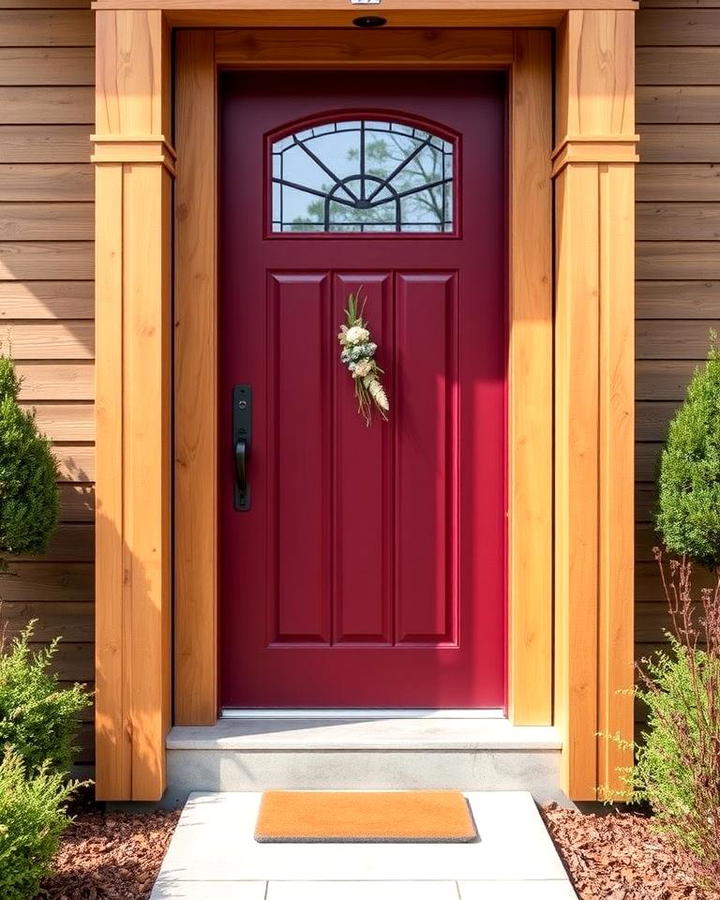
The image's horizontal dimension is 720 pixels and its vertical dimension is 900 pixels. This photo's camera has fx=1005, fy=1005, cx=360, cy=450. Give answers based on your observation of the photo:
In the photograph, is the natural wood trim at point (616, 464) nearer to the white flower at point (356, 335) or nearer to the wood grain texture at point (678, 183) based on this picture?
the wood grain texture at point (678, 183)

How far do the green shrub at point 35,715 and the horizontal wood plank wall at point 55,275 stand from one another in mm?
472

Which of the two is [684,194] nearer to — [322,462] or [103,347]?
[322,462]

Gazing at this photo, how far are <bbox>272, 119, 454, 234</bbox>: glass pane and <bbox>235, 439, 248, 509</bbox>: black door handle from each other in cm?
84

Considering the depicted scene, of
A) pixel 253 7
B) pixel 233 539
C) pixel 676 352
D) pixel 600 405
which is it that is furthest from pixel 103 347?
pixel 676 352

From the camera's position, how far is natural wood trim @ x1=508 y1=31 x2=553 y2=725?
3.64 m

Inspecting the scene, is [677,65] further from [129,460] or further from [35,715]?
[35,715]

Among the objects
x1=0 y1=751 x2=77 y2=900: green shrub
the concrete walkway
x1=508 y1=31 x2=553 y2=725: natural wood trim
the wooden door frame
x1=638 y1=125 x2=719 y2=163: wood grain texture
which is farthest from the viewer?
x1=638 y1=125 x2=719 y2=163: wood grain texture

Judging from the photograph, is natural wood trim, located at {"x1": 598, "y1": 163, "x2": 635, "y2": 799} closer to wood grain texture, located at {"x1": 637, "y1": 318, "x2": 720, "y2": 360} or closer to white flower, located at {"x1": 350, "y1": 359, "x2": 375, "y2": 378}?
wood grain texture, located at {"x1": 637, "y1": 318, "x2": 720, "y2": 360}

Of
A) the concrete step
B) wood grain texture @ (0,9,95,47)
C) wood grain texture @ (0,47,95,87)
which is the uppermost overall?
wood grain texture @ (0,9,95,47)

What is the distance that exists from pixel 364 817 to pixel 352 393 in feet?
4.95

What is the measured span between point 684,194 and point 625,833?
229 centimetres

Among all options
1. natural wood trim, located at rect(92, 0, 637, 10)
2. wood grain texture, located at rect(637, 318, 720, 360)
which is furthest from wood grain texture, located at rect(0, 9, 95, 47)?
wood grain texture, located at rect(637, 318, 720, 360)

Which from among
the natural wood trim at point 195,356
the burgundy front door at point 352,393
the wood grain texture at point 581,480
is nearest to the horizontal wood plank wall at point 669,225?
the wood grain texture at point 581,480

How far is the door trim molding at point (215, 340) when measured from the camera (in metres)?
3.65
